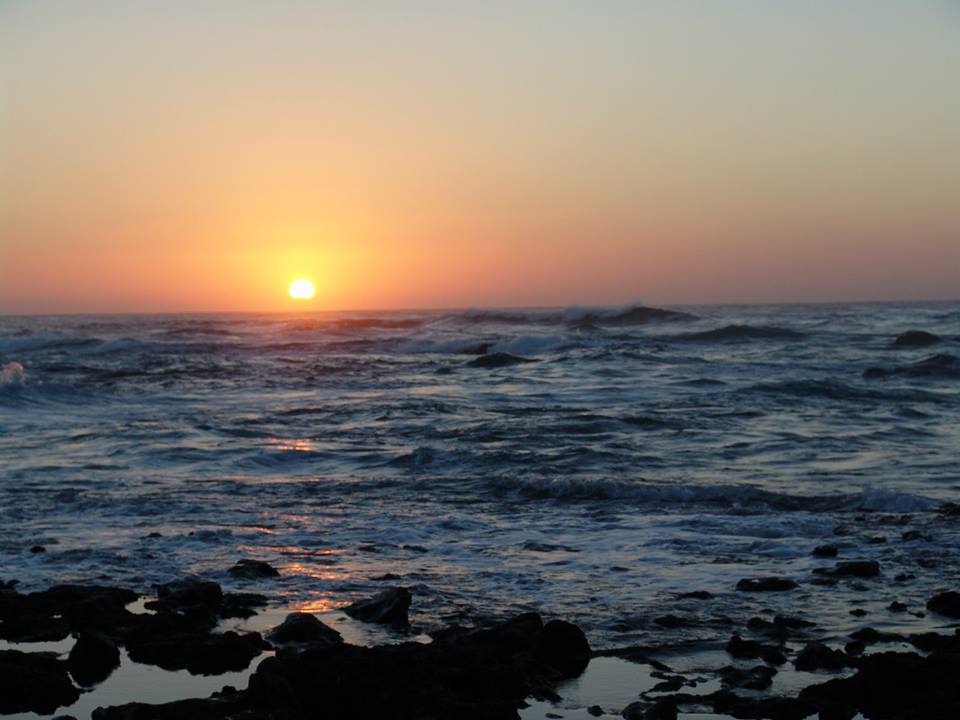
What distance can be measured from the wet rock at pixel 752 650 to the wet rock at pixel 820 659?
115 mm

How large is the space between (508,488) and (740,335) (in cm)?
3595

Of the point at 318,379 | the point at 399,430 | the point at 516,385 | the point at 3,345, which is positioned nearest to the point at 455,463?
the point at 399,430

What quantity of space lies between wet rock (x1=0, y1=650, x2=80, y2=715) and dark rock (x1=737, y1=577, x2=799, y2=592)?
4248 mm

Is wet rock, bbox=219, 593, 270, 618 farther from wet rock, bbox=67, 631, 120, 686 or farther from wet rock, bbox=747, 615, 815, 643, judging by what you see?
wet rock, bbox=747, 615, 815, 643

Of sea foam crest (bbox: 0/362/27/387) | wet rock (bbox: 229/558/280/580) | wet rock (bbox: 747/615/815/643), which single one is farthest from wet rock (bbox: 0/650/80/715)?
sea foam crest (bbox: 0/362/27/387)

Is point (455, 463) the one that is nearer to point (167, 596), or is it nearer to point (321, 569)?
point (321, 569)

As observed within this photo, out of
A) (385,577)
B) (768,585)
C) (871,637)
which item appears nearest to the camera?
(871,637)

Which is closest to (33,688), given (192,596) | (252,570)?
(192,596)

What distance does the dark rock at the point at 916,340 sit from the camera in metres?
38.2

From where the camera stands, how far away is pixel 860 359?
31328mm

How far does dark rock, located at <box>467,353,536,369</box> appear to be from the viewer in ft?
105

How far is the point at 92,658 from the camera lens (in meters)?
5.68

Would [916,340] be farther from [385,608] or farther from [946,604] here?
[385,608]

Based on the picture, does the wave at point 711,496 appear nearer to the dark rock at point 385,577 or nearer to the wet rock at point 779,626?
the dark rock at point 385,577
